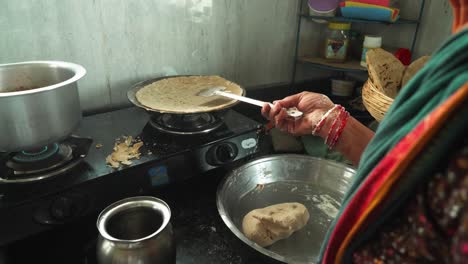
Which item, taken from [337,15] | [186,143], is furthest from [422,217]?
[337,15]

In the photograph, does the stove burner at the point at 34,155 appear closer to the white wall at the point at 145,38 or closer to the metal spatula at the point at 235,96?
the white wall at the point at 145,38

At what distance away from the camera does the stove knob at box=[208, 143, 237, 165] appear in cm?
88

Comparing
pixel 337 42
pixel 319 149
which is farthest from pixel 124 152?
pixel 337 42

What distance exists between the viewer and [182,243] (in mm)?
746

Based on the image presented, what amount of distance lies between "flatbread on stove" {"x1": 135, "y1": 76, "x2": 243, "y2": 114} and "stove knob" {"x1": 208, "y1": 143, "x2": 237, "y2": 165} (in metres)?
0.11

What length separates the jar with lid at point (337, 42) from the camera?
1370 millimetres

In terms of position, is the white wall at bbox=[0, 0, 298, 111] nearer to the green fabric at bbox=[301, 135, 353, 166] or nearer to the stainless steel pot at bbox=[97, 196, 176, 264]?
the green fabric at bbox=[301, 135, 353, 166]

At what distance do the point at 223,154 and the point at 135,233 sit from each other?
329mm

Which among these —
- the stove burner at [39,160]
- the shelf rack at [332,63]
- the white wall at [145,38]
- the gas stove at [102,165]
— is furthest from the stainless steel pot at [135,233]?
the shelf rack at [332,63]

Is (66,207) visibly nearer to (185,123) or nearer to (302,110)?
(185,123)

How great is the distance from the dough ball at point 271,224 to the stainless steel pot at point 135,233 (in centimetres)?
21

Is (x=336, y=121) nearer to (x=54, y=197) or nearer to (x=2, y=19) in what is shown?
(x=54, y=197)

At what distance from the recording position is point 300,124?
89cm

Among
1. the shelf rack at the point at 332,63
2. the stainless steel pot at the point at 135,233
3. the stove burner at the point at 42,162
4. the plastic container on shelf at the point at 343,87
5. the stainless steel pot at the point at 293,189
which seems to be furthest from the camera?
the plastic container on shelf at the point at 343,87
